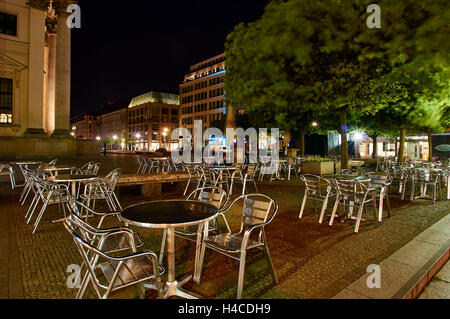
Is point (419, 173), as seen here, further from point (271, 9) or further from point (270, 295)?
point (270, 295)

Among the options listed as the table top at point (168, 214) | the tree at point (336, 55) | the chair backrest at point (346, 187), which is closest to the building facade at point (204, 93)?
the tree at point (336, 55)

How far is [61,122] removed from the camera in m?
21.0

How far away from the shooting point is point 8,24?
19.1 meters

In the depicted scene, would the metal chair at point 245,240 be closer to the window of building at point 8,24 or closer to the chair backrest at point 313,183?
the chair backrest at point 313,183

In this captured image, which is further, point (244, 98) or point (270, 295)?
point (244, 98)

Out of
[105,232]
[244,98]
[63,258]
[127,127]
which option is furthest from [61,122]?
[127,127]

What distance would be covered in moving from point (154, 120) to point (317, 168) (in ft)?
297

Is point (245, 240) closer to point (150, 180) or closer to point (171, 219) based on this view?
point (171, 219)

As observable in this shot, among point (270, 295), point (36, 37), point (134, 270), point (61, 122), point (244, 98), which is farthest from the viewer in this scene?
point (61, 122)

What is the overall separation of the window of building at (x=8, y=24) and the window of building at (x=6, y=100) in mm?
3335

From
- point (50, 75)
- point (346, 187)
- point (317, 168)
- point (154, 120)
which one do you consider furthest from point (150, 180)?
point (154, 120)

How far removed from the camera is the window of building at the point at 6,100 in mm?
19062

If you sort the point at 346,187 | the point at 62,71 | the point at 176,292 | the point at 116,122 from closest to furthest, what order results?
the point at 176,292, the point at 346,187, the point at 62,71, the point at 116,122
